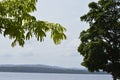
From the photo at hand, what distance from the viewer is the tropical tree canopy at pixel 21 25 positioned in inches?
234

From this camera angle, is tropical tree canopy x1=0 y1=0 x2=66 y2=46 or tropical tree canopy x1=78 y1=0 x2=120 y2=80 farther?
tropical tree canopy x1=78 y1=0 x2=120 y2=80

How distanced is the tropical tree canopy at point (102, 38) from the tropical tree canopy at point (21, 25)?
35.0 m

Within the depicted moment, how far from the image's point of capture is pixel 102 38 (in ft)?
142

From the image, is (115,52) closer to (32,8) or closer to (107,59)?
(107,59)

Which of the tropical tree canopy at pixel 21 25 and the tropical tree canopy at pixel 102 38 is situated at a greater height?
the tropical tree canopy at pixel 102 38

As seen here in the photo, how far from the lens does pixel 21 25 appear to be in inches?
240

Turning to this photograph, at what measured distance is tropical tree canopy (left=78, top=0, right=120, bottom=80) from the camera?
41.0 metres

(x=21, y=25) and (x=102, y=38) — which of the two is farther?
(x=102, y=38)

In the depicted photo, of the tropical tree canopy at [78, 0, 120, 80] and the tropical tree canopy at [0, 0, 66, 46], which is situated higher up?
the tropical tree canopy at [78, 0, 120, 80]

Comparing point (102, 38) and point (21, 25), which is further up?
point (102, 38)

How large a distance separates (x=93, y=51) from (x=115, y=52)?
2.79 meters

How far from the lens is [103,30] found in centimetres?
4278

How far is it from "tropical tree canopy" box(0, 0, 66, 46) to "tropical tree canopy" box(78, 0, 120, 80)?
35.0 meters

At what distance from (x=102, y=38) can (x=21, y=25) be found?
37494 mm
